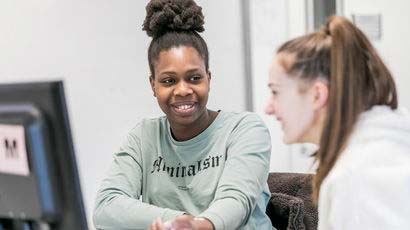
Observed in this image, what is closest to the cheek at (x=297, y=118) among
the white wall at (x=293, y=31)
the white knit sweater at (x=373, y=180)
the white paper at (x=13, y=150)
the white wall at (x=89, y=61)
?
the white knit sweater at (x=373, y=180)

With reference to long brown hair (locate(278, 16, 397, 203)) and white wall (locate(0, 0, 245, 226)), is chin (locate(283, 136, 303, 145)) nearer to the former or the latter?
long brown hair (locate(278, 16, 397, 203))

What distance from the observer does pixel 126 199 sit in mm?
1624

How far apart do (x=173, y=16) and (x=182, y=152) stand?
A: 0.41 meters

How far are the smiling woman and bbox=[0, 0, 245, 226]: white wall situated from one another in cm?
47

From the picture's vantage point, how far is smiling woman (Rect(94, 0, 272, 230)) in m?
1.59

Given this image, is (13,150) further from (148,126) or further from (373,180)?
(148,126)

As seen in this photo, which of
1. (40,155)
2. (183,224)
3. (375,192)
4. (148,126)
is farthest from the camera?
(148,126)

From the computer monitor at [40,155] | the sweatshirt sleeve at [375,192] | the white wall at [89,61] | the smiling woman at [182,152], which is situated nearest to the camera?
the computer monitor at [40,155]

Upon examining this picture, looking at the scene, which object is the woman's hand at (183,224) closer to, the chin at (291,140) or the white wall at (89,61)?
the chin at (291,140)

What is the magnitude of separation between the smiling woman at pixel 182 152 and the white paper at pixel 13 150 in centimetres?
71

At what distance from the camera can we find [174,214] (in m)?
1.52

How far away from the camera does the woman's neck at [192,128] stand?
1.74 m

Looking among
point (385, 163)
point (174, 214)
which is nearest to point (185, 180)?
point (174, 214)

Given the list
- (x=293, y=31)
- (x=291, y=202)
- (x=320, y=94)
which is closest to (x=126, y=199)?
(x=291, y=202)
